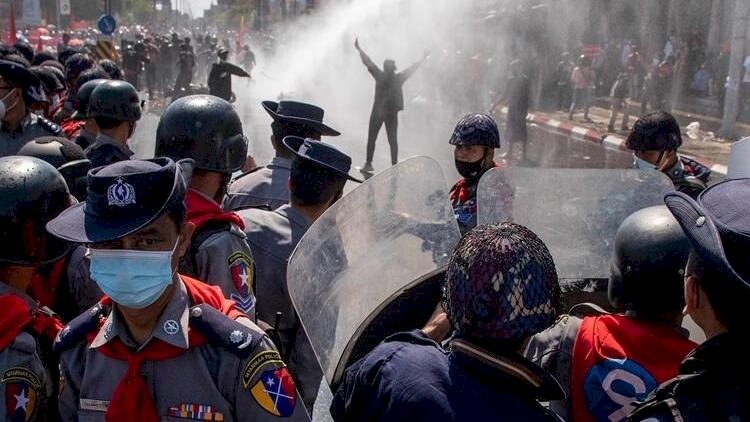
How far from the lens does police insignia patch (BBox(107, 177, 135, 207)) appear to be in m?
1.95

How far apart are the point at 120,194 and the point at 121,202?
0.02 meters

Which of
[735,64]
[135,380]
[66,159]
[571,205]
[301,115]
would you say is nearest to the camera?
[135,380]

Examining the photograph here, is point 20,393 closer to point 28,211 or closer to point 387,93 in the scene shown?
point 28,211

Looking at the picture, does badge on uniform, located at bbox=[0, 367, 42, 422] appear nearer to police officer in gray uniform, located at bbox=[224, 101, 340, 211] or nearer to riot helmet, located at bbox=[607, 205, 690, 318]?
riot helmet, located at bbox=[607, 205, 690, 318]

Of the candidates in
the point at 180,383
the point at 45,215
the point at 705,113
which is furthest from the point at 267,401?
the point at 705,113

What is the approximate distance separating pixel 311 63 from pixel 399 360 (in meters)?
28.9

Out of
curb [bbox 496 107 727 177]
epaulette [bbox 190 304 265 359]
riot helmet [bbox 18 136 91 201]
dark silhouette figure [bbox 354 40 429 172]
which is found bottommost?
curb [bbox 496 107 727 177]

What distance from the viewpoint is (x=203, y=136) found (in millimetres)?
3037

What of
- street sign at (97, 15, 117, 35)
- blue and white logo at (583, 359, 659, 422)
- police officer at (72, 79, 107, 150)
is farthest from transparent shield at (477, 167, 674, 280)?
street sign at (97, 15, 117, 35)

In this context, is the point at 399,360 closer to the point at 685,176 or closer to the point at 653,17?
the point at 685,176

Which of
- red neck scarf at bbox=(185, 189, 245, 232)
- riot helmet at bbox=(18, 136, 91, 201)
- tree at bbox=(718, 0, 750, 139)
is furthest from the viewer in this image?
tree at bbox=(718, 0, 750, 139)

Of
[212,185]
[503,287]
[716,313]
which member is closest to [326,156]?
[212,185]

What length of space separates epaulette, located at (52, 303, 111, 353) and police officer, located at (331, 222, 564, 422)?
0.80 metres

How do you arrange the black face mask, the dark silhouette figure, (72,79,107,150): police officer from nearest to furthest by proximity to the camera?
the black face mask → (72,79,107,150): police officer → the dark silhouette figure
